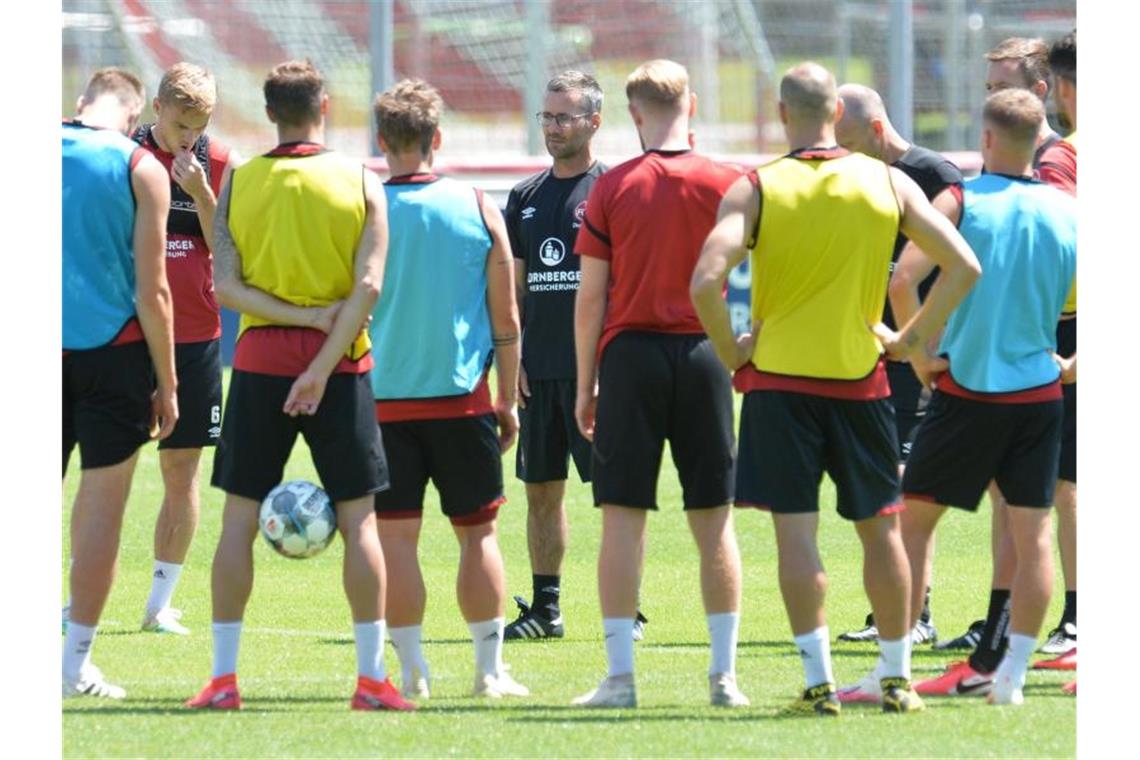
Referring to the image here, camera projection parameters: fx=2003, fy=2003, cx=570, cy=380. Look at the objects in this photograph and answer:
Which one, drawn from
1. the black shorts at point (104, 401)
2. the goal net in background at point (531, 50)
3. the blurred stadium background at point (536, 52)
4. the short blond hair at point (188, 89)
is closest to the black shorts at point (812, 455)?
the black shorts at point (104, 401)

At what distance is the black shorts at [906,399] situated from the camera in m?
9.66

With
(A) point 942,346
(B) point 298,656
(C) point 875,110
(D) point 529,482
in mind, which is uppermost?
(C) point 875,110

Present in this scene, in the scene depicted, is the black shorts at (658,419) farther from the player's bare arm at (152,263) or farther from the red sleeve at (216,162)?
the red sleeve at (216,162)

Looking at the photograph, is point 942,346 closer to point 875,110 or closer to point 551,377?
point 875,110

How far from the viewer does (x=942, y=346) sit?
7.34 m

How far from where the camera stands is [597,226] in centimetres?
716

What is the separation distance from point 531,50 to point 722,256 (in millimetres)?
16686

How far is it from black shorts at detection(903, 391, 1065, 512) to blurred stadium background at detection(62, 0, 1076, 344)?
15.9 metres

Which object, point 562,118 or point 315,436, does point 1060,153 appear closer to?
point 562,118

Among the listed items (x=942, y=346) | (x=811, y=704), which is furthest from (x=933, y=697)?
(x=942, y=346)

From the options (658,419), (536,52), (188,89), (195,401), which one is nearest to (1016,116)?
(658,419)

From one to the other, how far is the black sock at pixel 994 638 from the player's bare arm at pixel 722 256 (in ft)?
5.43

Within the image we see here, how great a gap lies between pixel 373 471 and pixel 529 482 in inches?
98.3

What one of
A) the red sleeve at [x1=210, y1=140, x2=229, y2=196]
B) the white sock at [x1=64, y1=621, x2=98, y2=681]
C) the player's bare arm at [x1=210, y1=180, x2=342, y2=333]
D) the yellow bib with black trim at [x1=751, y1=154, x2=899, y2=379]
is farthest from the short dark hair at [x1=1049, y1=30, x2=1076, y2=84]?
the white sock at [x1=64, y1=621, x2=98, y2=681]
